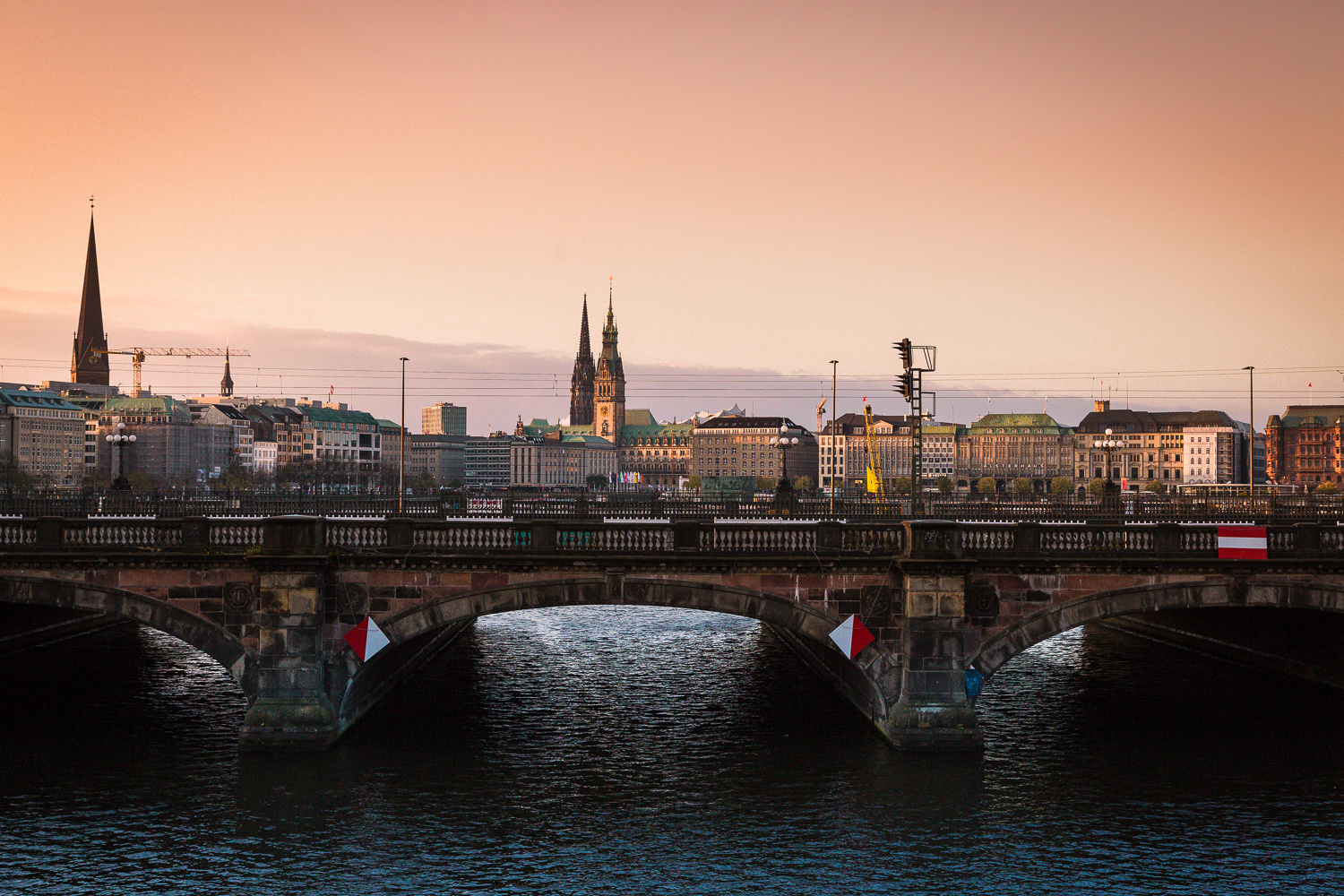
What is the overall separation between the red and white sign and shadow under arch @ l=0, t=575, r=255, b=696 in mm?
26246

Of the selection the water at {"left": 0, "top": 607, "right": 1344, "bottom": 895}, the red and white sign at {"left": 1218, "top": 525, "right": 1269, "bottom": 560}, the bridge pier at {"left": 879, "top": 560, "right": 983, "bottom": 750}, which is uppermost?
the red and white sign at {"left": 1218, "top": 525, "right": 1269, "bottom": 560}

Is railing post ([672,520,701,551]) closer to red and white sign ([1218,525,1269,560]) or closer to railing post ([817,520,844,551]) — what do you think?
railing post ([817,520,844,551])

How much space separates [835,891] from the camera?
2444 cm

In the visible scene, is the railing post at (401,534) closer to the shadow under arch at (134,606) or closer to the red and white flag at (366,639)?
the red and white flag at (366,639)

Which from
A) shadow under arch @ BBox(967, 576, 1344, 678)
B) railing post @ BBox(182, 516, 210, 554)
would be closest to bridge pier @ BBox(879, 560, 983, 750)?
shadow under arch @ BBox(967, 576, 1344, 678)

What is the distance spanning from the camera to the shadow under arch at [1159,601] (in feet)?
109

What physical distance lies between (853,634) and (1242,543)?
426 inches

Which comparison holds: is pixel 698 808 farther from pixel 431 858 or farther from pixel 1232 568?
pixel 1232 568

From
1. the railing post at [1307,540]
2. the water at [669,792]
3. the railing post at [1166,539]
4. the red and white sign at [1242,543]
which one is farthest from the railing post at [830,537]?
the railing post at [1307,540]

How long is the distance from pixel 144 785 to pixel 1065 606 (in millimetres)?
23964

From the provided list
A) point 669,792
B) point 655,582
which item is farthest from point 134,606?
point 669,792

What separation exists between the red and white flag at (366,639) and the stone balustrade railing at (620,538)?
198cm

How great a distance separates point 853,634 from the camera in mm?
33062

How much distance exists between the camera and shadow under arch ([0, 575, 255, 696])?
3288cm
